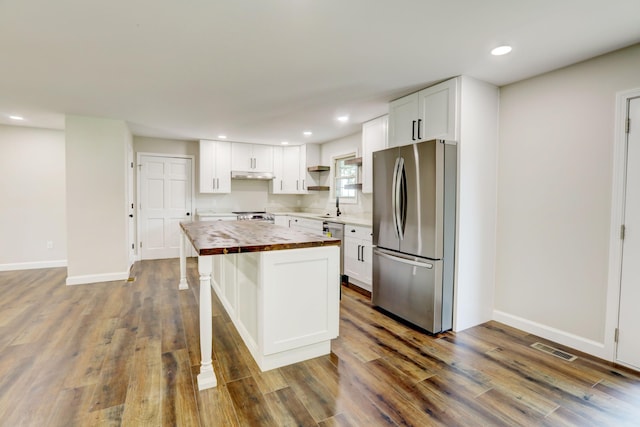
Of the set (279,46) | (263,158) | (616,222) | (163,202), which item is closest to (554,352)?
(616,222)

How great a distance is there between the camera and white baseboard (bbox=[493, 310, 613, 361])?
2.37 m

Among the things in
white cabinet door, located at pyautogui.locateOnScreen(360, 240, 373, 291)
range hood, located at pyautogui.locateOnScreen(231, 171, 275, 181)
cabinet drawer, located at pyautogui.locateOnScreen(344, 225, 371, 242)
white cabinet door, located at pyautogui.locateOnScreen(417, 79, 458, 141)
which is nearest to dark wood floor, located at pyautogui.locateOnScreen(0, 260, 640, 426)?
white cabinet door, located at pyautogui.locateOnScreen(360, 240, 373, 291)

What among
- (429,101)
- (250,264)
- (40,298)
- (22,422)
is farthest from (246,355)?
(40,298)

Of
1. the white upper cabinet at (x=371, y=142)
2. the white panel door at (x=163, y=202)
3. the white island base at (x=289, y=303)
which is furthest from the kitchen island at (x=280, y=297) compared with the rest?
the white panel door at (x=163, y=202)

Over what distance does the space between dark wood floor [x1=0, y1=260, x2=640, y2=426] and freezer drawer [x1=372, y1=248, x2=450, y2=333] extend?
0.49 ft

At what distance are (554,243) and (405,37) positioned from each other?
2.15 m

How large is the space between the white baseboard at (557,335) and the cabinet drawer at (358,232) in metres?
1.58

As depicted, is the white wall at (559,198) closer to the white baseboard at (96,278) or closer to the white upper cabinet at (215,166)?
the white upper cabinet at (215,166)

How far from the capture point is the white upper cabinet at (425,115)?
2811 mm

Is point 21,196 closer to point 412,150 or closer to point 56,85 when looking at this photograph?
point 56,85

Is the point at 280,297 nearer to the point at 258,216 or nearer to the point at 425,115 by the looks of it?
the point at 425,115

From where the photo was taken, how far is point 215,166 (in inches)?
234

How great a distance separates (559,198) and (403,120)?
5.27ft

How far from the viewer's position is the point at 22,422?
1657 mm
